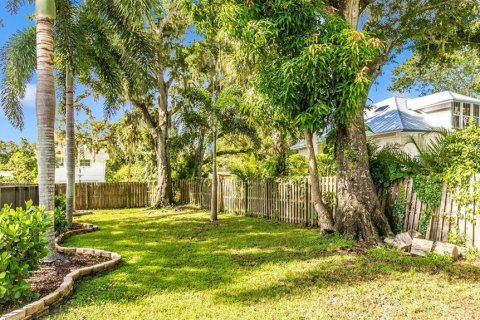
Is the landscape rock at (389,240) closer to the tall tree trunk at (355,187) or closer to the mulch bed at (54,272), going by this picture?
the tall tree trunk at (355,187)

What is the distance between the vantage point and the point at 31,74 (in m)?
9.80

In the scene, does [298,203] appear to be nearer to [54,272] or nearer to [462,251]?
[462,251]

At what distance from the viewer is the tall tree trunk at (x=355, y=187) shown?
7742 mm

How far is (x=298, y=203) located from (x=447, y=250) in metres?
5.12

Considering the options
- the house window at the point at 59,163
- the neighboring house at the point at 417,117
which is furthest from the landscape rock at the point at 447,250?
the house window at the point at 59,163

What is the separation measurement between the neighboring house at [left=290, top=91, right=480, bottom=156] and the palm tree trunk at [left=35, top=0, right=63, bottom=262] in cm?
1225

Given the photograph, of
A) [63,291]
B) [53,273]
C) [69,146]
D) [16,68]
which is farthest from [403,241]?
[16,68]

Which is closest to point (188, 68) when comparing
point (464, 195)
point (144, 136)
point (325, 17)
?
point (144, 136)

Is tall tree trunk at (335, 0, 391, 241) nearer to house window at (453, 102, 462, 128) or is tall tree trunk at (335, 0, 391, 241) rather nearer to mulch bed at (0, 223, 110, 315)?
mulch bed at (0, 223, 110, 315)

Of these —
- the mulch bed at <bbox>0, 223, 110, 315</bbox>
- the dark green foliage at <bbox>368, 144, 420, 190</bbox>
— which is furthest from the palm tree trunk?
the dark green foliage at <bbox>368, 144, 420, 190</bbox>

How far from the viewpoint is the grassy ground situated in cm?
409

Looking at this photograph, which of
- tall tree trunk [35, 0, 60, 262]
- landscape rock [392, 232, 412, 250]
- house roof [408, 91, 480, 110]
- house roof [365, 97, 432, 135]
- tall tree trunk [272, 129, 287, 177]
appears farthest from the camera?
house roof [408, 91, 480, 110]

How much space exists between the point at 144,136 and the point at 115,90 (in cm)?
871

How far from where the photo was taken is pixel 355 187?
7.94 metres
